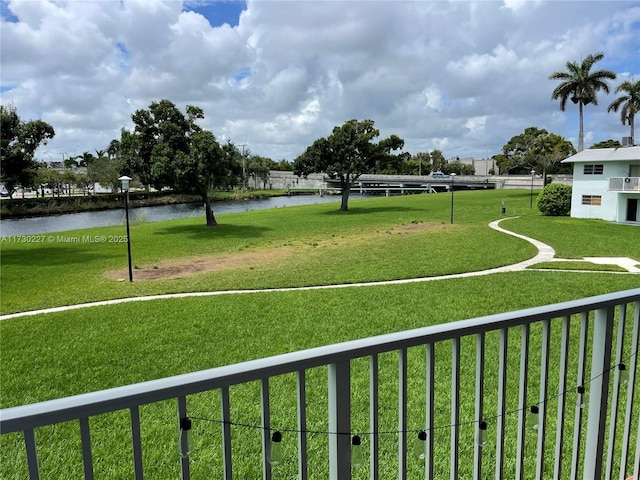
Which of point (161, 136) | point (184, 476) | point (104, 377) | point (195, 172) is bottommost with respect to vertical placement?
point (104, 377)

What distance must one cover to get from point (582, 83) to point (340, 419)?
4852cm

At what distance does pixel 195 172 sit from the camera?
22.8 m

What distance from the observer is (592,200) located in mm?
27625

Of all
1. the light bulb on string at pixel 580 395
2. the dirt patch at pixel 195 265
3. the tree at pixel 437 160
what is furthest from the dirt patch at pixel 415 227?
the tree at pixel 437 160

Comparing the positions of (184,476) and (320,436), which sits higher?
(184,476)

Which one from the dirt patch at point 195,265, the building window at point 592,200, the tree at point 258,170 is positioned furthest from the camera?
the tree at point 258,170

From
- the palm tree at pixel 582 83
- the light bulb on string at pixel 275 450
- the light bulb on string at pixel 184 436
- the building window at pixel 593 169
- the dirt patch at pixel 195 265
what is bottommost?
the dirt patch at pixel 195 265

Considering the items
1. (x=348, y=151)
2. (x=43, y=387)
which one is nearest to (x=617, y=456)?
(x=43, y=387)

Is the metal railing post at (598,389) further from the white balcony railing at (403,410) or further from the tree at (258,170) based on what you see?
the tree at (258,170)

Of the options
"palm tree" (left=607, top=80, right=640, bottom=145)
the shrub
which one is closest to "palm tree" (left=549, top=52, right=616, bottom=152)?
"palm tree" (left=607, top=80, right=640, bottom=145)

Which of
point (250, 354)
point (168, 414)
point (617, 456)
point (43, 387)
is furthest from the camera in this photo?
point (250, 354)

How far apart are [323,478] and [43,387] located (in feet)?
12.9

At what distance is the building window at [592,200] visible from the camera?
27.3 metres

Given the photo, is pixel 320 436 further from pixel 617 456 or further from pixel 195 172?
pixel 195 172
